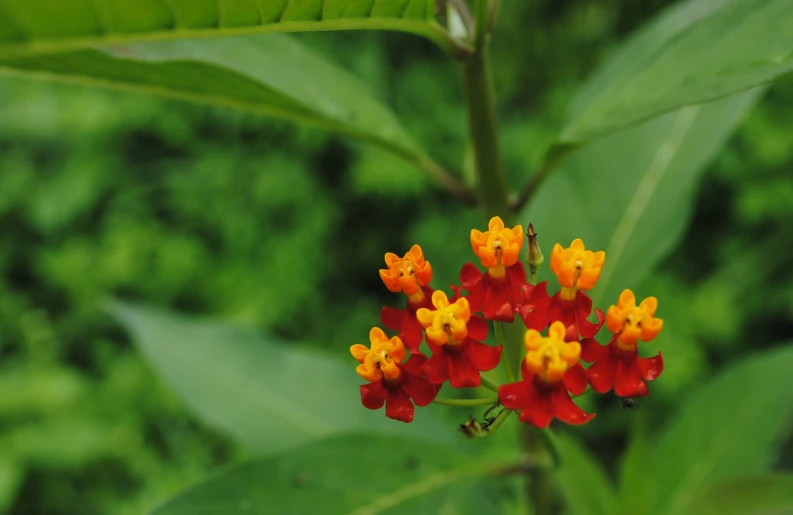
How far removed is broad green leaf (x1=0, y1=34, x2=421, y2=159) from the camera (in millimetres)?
482

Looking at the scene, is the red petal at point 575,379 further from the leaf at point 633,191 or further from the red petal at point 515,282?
the leaf at point 633,191

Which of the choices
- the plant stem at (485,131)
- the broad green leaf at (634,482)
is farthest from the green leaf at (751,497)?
the plant stem at (485,131)

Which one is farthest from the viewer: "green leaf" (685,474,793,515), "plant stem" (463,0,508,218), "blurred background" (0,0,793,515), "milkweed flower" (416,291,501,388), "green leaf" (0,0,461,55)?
"blurred background" (0,0,793,515)

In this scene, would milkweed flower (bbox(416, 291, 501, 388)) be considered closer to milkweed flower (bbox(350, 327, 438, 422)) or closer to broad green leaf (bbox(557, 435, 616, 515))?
milkweed flower (bbox(350, 327, 438, 422))

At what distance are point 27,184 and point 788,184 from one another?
2.01m

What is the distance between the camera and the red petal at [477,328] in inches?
18.1

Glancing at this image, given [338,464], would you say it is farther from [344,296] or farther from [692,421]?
[344,296]

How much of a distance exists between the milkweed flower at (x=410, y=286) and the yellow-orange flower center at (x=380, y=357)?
23 mm

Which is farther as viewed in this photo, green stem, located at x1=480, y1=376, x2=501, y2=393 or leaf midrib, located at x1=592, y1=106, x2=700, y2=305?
leaf midrib, located at x1=592, y1=106, x2=700, y2=305

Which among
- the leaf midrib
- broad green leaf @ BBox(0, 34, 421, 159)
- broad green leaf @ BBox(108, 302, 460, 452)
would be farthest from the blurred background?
broad green leaf @ BBox(0, 34, 421, 159)

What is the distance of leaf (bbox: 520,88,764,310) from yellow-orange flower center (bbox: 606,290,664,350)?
0.31 metres

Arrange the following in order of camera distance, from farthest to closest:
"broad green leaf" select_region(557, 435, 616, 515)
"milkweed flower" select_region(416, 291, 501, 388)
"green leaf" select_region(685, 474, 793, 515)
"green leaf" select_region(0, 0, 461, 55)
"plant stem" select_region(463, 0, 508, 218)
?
"broad green leaf" select_region(557, 435, 616, 515) → "green leaf" select_region(685, 474, 793, 515) → "plant stem" select_region(463, 0, 508, 218) → "milkweed flower" select_region(416, 291, 501, 388) → "green leaf" select_region(0, 0, 461, 55)

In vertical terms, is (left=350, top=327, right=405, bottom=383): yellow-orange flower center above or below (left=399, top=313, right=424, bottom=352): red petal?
below

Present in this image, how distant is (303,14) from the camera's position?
1.35 feet
